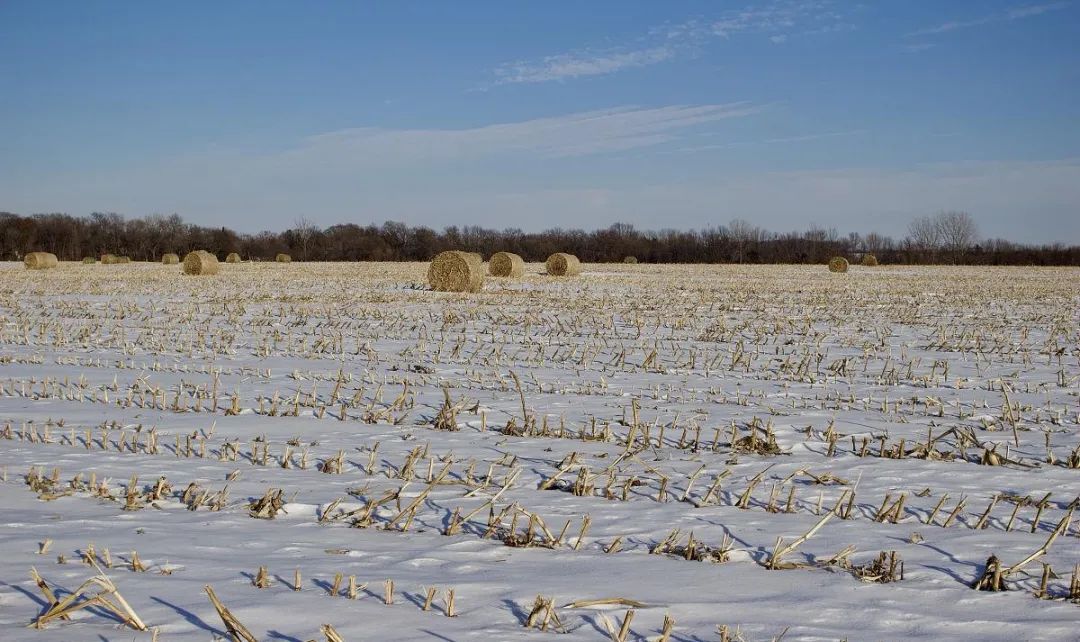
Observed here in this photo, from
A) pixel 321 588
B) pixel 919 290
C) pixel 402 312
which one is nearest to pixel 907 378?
pixel 321 588

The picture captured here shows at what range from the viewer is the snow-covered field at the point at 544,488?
3.73 m

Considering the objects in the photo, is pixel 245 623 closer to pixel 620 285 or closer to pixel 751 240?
pixel 620 285

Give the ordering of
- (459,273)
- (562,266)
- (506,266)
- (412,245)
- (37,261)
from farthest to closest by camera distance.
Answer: (412,245), (37,261), (562,266), (506,266), (459,273)

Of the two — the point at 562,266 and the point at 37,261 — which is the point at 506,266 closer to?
the point at 562,266

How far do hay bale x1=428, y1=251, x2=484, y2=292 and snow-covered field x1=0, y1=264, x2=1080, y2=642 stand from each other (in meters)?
11.7

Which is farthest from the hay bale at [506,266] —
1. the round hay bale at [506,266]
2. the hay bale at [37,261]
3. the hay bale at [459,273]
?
the hay bale at [37,261]

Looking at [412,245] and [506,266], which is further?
[412,245]

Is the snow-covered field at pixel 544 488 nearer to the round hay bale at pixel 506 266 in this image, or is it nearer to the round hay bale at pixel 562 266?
the round hay bale at pixel 506 266

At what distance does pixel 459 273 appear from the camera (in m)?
25.1

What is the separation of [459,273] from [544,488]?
64.1 feet

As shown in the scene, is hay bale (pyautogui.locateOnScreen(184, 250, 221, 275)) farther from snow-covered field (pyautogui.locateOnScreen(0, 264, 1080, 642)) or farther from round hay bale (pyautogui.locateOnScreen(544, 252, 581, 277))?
snow-covered field (pyautogui.locateOnScreen(0, 264, 1080, 642))

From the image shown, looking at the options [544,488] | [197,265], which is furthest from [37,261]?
[544,488]

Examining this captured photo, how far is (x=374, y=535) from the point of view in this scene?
4801 mm

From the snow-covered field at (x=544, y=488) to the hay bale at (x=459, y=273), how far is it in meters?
11.7
